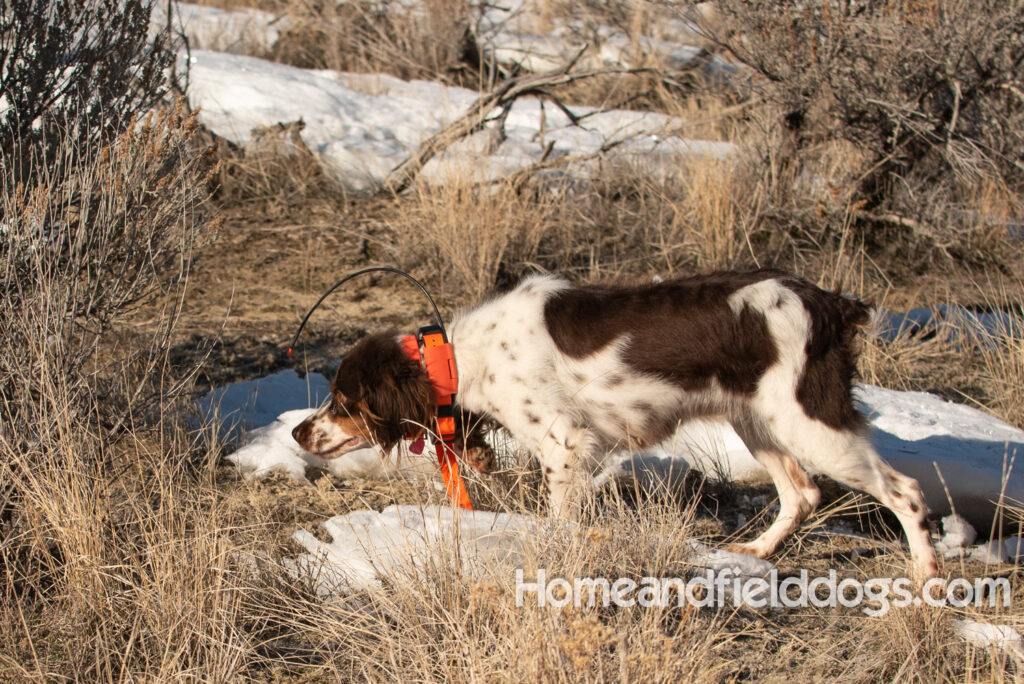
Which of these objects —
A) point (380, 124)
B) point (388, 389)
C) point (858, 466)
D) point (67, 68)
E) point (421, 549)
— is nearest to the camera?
point (421, 549)

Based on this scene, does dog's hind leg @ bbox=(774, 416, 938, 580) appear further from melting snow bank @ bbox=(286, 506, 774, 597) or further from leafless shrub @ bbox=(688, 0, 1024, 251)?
leafless shrub @ bbox=(688, 0, 1024, 251)

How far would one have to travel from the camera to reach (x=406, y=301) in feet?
20.4

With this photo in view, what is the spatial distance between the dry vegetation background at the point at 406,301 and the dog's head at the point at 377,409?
276mm

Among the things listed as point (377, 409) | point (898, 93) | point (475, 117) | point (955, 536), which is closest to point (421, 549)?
point (377, 409)

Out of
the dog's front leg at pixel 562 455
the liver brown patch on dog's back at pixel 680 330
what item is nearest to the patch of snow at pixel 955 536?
the liver brown patch on dog's back at pixel 680 330

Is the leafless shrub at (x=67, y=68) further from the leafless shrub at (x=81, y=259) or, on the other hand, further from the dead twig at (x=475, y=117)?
the dead twig at (x=475, y=117)

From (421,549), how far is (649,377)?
109cm

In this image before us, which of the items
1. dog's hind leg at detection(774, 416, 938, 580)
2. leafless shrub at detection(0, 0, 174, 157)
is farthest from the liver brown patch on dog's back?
leafless shrub at detection(0, 0, 174, 157)

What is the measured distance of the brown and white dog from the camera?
11.4 ft

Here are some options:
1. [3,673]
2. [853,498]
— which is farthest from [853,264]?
[3,673]

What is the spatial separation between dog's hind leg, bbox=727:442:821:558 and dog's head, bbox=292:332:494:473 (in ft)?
3.82

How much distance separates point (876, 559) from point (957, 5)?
413cm

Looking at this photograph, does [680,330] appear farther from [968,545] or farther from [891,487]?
[968,545]

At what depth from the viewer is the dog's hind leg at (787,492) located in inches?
152
